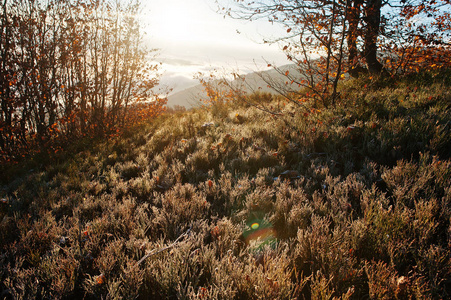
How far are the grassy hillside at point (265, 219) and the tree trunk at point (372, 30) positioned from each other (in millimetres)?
2535

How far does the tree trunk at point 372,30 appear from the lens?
7030mm

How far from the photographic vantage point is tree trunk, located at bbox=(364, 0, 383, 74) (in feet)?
23.1

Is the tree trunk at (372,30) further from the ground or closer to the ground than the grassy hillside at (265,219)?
further from the ground

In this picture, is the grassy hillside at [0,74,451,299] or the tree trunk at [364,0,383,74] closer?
the grassy hillside at [0,74,451,299]

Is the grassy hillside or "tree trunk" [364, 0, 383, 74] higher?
"tree trunk" [364, 0, 383, 74]

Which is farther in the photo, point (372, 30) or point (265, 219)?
point (372, 30)

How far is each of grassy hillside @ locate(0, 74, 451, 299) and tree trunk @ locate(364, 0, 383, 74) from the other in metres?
2.54

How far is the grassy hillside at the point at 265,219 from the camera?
5.78ft

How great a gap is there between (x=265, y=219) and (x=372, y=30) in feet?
24.8

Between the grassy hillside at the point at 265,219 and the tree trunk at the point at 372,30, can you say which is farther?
the tree trunk at the point at 372,30

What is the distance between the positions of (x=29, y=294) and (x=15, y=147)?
831 cm

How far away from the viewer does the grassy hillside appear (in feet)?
5.78

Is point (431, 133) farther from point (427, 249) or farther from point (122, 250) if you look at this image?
point (122, 250)

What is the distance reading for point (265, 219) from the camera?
106 inches
